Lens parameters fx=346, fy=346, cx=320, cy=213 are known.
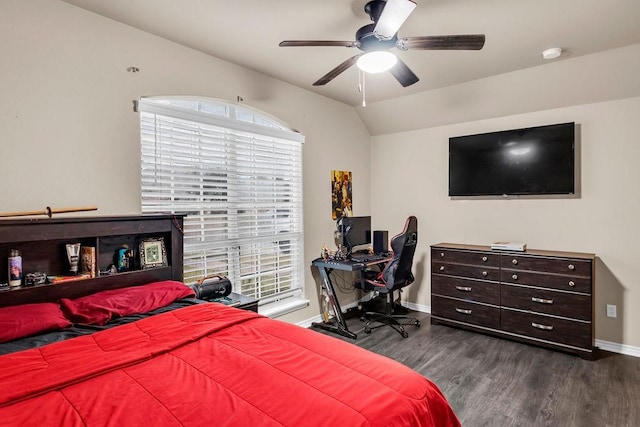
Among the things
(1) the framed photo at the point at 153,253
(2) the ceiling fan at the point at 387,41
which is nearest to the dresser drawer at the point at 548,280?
(2) the ceiling fan at the point at 387,41

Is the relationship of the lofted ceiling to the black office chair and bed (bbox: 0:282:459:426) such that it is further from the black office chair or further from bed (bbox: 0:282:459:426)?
bed (bbox: 0:282:459:426)

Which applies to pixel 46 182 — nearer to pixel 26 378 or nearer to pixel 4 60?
pixel 4 60

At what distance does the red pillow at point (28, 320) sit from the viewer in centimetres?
158

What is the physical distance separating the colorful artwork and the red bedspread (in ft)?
8.90

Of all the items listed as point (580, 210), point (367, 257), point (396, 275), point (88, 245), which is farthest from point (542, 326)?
point (88, 245)

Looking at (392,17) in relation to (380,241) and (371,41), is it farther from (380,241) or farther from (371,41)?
(380,241)

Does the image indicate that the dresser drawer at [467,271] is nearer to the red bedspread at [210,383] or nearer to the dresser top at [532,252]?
the dresser top at [532,252]

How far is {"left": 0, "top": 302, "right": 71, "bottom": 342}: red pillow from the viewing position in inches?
62.2

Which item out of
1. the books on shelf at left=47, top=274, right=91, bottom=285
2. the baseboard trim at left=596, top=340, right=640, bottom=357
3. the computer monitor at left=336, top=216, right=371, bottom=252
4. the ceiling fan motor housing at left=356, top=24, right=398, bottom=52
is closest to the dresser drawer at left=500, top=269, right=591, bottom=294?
the baseboard trim at left=596, top=340, right=640, bottom=357

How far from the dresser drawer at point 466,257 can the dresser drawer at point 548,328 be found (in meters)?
0.51

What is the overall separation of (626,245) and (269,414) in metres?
3.74

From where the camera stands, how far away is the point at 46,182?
6.95 feet

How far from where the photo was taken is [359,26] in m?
2.48

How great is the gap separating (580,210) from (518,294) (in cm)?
105
